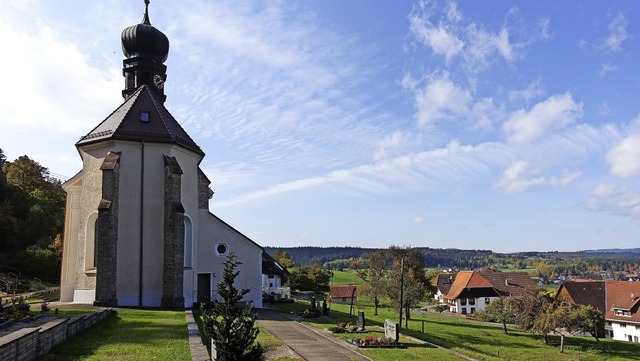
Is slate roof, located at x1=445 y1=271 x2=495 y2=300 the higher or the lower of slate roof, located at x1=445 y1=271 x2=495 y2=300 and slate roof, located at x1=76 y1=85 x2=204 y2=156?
the lower

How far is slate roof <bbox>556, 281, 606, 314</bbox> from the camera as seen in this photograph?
63.6m

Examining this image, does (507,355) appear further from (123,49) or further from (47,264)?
(47,264)

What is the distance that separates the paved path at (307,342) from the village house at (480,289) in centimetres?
5553

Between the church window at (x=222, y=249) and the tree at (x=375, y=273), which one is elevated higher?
the church window at (x=222, y=249)

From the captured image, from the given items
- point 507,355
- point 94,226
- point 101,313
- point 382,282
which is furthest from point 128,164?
point 507,355

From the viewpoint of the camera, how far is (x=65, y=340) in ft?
48.8

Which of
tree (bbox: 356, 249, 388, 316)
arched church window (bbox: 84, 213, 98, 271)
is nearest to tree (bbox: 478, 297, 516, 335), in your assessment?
tree (bbox: 356, 249, 388, 316)

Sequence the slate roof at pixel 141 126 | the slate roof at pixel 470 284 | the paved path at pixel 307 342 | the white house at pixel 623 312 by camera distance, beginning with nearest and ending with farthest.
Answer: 1. the paved path at pixel 307 342
2. the slate roof at pixel 141 126
3. the white house at pixel 623 312
4. the slate roof at pixel 470 284

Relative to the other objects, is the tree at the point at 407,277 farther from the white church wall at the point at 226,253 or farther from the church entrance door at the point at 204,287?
the church entrance door at the point at 204,287

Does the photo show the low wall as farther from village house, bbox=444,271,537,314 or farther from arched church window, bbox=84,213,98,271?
village house, bbox=444,271,537,314

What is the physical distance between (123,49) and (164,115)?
7.32 m

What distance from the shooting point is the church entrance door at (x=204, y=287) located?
3094 centimetres

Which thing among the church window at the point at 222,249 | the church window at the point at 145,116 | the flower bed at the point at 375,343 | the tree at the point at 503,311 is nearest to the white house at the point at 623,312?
the tree at the point at 503,311

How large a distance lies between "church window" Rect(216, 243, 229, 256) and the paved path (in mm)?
6403
